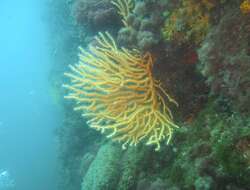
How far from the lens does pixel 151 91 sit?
4.25 m

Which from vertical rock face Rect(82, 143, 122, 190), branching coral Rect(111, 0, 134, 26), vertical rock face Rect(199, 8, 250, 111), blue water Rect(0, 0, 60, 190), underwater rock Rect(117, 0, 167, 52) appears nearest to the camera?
vertical rock face Rect(199, 8, 250, 111)

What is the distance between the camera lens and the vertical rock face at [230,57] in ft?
10.5

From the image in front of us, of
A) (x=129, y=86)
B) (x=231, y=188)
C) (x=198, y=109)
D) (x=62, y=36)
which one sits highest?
(x=62, y=36)

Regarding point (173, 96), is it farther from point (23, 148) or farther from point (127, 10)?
point (23, 148)

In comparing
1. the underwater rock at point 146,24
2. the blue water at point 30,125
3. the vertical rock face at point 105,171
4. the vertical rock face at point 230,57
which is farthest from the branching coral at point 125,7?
the blue water at point 30,125

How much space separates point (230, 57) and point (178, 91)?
1200 millimetres

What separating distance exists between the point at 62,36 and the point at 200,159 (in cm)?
1300

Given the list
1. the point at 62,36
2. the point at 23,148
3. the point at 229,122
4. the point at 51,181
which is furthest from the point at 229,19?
the point at 23,148

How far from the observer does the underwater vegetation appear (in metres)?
3.29

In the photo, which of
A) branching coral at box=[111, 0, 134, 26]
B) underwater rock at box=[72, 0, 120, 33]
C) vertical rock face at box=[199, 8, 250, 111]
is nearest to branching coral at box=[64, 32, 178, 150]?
branching coral at box=[111, 0, 134, 26]

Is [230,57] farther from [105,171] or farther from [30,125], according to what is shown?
[30,125]

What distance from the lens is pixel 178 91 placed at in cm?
439

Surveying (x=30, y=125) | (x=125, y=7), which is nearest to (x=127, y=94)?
(x=125, y=7)

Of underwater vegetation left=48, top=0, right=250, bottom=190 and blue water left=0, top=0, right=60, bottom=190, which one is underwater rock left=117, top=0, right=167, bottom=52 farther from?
blue water left=0, top=0, right=60, bottom=190
